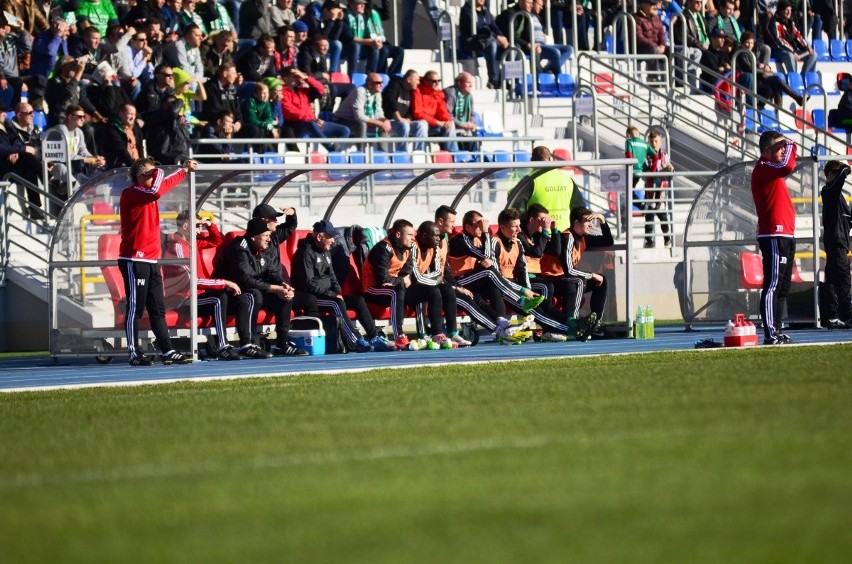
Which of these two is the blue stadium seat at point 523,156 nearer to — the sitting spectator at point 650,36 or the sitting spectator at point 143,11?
the sitting spectator at point 650,36

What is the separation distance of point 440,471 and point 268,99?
1714 centimetres

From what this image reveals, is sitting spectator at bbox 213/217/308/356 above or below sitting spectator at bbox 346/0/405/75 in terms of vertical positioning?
below

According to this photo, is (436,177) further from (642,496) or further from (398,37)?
(642,496)

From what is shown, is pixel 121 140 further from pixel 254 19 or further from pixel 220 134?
pixel 254 19

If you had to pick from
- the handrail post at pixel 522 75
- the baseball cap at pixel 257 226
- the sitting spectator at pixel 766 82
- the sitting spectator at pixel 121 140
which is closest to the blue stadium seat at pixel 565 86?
the handrail post at pixel 522 75

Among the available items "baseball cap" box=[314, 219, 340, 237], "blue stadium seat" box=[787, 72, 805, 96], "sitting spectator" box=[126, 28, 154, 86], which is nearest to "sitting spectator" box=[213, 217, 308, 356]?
"baseball cap" box=[314, 219, 340, 237]

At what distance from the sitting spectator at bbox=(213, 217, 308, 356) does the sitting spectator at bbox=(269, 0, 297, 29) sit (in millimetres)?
9590

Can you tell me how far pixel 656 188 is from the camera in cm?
2475

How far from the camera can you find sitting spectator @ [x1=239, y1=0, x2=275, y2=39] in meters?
26.5

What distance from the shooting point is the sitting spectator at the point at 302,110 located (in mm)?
24359

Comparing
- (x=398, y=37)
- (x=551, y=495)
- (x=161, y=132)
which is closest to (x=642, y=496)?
(x=551, y=495)

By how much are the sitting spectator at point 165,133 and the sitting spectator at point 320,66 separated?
4.40 meters

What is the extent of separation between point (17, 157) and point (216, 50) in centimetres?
449

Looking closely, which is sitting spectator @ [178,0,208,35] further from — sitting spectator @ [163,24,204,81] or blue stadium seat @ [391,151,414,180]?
blue stadium seat @ [391,151,414,180]
